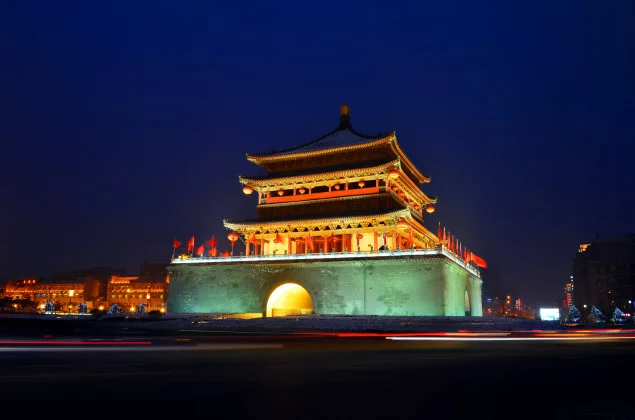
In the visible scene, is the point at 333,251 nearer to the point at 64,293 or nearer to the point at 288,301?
the point at 288,301

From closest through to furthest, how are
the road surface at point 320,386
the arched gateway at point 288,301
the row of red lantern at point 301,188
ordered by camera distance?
1. the road surface at point 320,386
2. the arched gateway at point 288,301
3. the row of red lantern at point 301,188

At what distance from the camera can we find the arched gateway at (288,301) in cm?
3644

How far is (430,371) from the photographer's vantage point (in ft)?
24.2

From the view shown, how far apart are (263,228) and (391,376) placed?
32117mm

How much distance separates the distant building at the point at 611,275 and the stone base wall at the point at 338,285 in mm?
40639

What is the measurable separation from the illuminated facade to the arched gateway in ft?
0.31

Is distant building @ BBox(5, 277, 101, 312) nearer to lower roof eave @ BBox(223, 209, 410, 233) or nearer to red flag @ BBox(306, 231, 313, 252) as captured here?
lower roof eave @ BBox(223, 209, 410, 233)

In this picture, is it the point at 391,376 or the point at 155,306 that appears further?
the point at 155,306

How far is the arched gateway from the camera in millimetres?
36438

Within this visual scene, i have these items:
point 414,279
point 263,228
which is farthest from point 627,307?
point 263,228

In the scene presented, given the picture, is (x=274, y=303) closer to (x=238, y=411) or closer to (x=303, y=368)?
(x=303, y=368)

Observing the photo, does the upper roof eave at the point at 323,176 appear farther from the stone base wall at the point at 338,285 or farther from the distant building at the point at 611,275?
the distant building at the point at 611,275

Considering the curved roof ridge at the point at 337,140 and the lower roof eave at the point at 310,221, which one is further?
the curved roof ridge at the point at 337,140

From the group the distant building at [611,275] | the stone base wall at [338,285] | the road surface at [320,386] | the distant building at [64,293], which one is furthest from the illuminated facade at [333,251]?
the distant building at [64,293]
